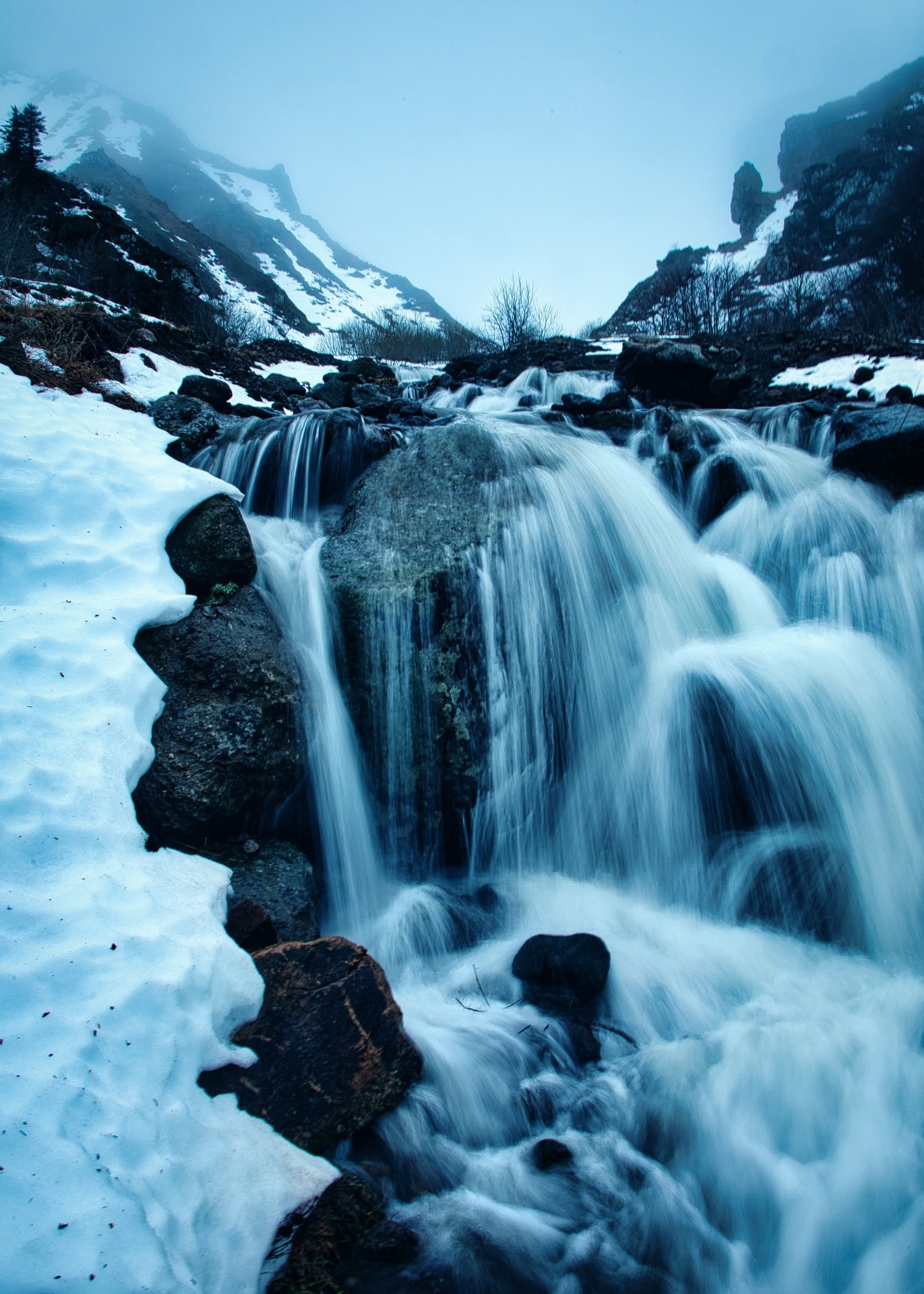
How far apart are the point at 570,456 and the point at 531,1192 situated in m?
6.36

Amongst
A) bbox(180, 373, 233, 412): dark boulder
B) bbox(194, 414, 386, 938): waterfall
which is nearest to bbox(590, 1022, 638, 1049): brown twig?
bbox(194, 414, 386, 938): waterfall

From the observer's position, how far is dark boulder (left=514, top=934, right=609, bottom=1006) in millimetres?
3358

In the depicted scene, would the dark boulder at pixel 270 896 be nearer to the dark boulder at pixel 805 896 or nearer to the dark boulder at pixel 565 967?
the dark boulder at pixel 565 967

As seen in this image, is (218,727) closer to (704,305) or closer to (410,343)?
(410,343)

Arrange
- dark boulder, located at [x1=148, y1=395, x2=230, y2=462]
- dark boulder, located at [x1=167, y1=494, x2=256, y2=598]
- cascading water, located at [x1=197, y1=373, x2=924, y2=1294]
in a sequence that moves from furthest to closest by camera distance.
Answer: dark boulder, located at [x1=148, y1=395, x2=230, y2=462] < dark boulder, located at [x1=167, y1=494, x2=256, y2=598] < cascading water, located at [x1=197, y1=373, x2=924, y2=1294]

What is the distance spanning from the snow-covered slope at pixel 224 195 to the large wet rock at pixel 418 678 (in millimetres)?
69285

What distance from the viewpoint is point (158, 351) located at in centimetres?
954

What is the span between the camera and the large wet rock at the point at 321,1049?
2.22 meters

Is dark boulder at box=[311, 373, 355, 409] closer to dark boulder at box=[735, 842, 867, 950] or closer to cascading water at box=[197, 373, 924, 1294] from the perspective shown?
cascading water at box=[197, 373, 924, 1294]

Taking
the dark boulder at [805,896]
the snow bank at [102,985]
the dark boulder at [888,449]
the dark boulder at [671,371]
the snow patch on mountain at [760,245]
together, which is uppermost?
the snow patch on mountain at [760,245]

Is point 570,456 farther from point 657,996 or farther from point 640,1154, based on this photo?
point 640,1154

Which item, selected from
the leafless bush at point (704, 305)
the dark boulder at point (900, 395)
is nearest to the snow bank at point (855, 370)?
the dark boulder at point (900, 395)

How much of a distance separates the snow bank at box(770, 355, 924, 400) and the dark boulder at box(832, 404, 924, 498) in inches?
133

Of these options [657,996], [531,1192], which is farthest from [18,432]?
[657,996]
